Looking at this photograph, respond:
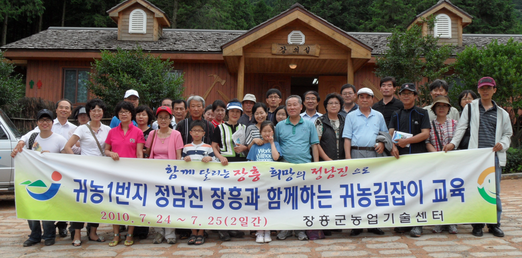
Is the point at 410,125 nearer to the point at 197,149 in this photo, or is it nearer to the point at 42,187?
the point at 197,149

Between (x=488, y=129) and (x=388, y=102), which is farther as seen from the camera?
(x=388, y=102)

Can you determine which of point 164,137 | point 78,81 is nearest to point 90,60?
point 78,81

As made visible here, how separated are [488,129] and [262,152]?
9.28 feet

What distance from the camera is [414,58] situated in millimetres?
9484

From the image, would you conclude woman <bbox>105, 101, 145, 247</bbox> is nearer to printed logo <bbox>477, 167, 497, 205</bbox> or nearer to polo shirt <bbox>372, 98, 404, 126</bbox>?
polo shirt <bbox>372, 98, 404, 126</bbox>

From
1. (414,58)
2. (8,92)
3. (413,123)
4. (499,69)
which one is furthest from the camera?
(8,92)

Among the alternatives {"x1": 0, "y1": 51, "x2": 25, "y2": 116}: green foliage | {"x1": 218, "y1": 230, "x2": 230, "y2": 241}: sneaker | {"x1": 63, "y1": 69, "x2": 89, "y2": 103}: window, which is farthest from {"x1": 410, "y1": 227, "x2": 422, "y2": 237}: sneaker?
{"x1": 63, "y1": 69, "x2": 89, "y2": 103}: window

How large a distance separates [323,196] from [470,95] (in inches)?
113

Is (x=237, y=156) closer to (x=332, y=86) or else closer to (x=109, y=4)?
(x=332, y=86)

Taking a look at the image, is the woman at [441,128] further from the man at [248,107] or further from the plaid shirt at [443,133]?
the man at [248,107]

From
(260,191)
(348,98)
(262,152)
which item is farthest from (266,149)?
(348,98)

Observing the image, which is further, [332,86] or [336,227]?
[332,86]

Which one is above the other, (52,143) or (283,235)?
(52,143)

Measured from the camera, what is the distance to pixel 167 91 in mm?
9938
